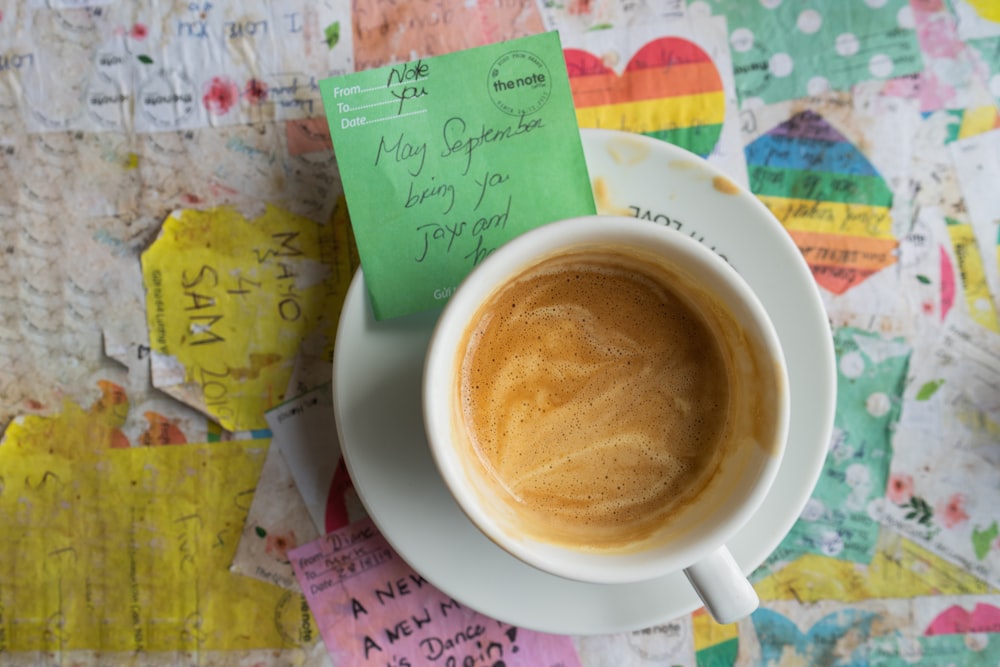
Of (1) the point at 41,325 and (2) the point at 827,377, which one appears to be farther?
(1) the point at 41,325

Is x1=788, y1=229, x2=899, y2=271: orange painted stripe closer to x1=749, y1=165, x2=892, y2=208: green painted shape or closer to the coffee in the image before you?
x1=749, y1=165, x2=892, y2=208: green painted shape

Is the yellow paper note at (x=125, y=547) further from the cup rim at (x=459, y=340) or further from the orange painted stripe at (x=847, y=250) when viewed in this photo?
the orange painted stripe at (x=847, y=250)

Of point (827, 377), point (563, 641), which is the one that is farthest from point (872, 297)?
point (563, 641)

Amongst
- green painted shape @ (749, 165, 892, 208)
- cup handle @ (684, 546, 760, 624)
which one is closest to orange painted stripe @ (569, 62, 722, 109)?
green painted shape @ (749, 165, 892, 208)

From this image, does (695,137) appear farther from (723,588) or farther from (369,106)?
(723,588)

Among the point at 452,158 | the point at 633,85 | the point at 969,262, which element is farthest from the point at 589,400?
the point at 969,262

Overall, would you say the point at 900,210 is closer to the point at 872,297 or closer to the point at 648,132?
the point at 872,297

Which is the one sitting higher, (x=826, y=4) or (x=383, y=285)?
(x=826, y=4)
